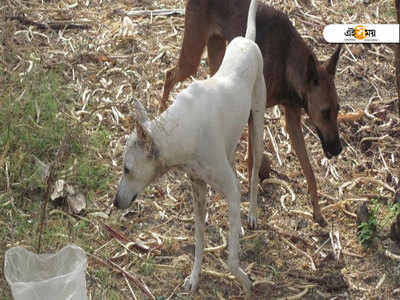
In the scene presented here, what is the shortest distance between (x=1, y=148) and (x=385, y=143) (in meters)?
3.89

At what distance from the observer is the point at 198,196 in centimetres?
545

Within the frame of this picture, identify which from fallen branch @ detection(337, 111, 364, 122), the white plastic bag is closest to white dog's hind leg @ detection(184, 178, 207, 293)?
the white plastic bag

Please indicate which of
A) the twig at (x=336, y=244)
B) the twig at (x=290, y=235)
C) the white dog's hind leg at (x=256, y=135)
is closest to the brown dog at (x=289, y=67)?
the twig at (x=336, y=244)

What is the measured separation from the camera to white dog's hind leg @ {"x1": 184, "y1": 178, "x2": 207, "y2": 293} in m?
5.46

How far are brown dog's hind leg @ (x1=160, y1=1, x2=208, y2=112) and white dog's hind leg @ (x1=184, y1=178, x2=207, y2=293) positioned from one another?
212 centimetres

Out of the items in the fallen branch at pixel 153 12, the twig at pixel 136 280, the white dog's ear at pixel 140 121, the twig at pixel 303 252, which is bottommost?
the twig at pixel 136 280

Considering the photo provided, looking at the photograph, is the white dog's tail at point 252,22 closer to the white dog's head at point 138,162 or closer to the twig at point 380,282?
the white dog's head at point 138,162

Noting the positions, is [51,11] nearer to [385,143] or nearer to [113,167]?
[113,167]

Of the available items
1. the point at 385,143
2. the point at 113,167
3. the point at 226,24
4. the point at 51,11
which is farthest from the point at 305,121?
the point at 51,11

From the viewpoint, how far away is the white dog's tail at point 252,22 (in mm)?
5922

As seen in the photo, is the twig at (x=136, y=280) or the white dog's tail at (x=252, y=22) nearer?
the twig at (x=136, y=280)

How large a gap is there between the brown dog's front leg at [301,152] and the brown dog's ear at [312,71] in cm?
50

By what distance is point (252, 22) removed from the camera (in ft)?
19.7

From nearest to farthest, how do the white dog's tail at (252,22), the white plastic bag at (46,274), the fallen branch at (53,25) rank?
the white plastic bag at (46,274), the white dog's tail at (252,22), the fallen branch at (53,25)
